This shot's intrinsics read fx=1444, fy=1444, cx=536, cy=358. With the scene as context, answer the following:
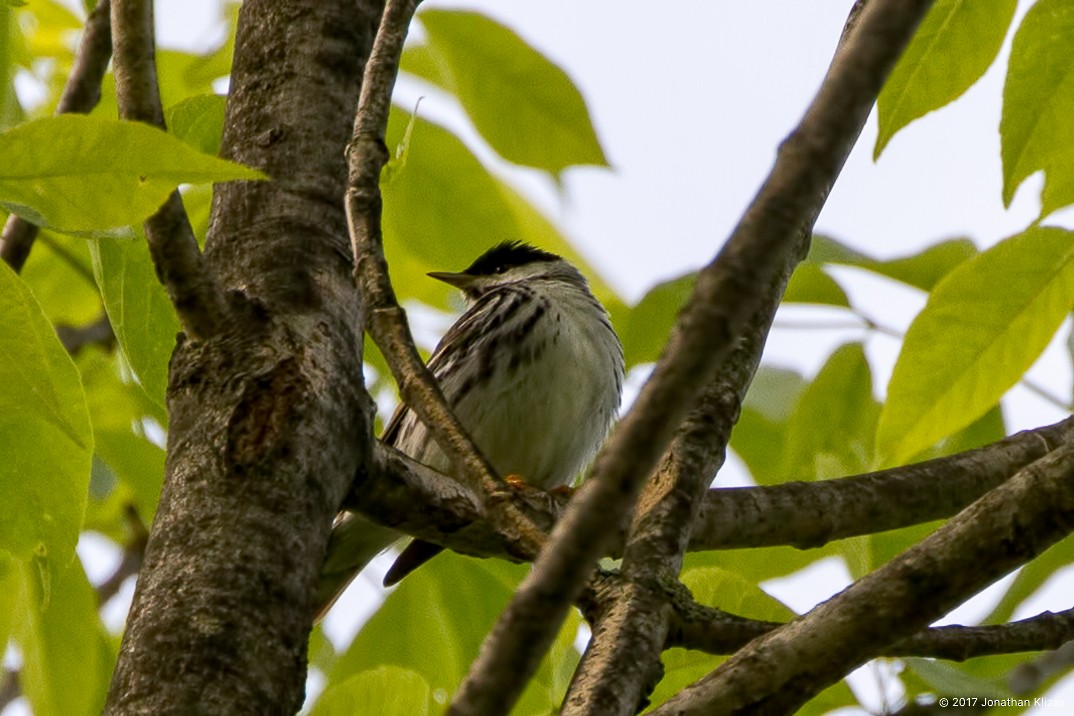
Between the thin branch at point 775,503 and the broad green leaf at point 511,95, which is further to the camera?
the broad green leaf at point 511,95

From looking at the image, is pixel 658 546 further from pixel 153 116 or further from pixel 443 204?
pixel 443 204

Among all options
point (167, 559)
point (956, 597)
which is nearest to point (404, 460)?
point (167, 559)

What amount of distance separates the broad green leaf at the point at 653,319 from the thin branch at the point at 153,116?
1175mm

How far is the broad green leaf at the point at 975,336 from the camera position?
2160 mm

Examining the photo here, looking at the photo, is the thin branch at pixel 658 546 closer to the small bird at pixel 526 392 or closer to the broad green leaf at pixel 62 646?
the broad green leaf at pixel 62 646

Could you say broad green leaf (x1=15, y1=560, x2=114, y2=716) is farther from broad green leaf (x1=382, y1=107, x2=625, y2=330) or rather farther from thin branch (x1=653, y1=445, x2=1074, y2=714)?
thin branch (x1=653, y1=445, x2=1074, y2=714)

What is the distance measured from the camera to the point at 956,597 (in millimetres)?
1597

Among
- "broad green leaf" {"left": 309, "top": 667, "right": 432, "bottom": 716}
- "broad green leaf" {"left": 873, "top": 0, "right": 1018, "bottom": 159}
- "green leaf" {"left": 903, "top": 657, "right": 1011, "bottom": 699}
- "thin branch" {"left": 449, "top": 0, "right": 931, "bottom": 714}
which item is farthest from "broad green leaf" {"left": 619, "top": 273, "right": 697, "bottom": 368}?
"thin branch" {"left": 449, "top": 0, "right": 931, "bottom": 714}

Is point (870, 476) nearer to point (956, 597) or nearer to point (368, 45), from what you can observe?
point (956, 597)

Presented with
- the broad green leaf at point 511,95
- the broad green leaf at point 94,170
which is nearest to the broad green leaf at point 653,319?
the broad green leaf at point 511,95

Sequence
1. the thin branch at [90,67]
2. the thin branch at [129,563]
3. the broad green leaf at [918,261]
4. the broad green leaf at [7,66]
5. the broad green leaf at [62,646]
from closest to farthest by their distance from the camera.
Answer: the broad green leaf at [7,66] → the broad green leaf at [62,646] → the broad green leaf at [918,261] → the thin branch at [90,67] → the thin branch at [129,563]

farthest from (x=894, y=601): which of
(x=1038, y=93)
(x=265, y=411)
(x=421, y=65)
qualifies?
(x=421, y=65)

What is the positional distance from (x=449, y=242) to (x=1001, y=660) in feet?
4.42

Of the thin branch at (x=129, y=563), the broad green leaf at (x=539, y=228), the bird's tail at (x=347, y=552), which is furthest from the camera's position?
the thin branch at (x=129, y=563)
